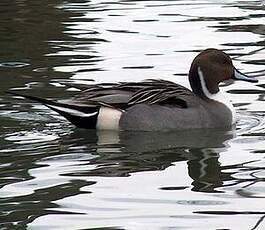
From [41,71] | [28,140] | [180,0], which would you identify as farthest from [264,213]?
[180,0]

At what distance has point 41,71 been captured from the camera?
12.6 meters

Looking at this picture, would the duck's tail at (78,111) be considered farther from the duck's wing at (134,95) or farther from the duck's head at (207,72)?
the duck's head at (207,72)

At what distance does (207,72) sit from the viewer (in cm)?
1065

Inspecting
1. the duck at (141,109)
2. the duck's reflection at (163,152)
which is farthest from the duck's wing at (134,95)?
the duck's reflection at (163,152)

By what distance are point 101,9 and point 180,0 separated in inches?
59.4

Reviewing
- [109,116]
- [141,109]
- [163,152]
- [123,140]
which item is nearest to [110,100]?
[109,116]

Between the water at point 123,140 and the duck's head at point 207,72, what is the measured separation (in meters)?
0.37

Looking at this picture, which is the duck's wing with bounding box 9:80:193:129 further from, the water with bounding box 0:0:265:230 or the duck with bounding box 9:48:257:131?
the water with bounding box 0:0:265:230

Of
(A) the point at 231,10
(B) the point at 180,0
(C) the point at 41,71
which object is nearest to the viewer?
(C) the point at 41,71

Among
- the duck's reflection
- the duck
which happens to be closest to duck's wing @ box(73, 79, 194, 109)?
the duck

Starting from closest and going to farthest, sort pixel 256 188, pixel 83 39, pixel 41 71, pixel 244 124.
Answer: pixel 256 188, pixel 244 124, pixel 41 71, pixel 83 39

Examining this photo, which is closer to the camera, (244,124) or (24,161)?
(24,161)

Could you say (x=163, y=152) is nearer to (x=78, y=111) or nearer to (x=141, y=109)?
(x=141, y=109)

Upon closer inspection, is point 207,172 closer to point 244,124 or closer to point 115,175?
point 115,175
